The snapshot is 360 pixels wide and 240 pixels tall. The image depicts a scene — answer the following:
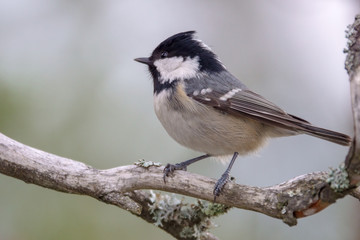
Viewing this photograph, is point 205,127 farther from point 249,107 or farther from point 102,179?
point 102,179

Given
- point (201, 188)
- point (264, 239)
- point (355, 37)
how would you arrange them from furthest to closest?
point (264, 239)
point (201, 188)
point (355, 37)

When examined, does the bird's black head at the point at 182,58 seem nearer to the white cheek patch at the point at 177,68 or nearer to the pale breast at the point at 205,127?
the white cheek patch at the point at 177,68

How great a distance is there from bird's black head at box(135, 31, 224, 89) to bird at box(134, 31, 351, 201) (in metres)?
0.06

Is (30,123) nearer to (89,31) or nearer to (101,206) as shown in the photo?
(101,206)

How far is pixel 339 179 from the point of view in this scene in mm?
2078

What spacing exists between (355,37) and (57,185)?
A: 2.02 metres

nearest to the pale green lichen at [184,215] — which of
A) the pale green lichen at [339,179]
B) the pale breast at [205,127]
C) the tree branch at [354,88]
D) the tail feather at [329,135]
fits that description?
the pale breast at [205,127]

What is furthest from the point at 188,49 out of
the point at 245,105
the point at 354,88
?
the point at 354,88

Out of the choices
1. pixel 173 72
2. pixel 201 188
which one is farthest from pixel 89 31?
pixel 201 188

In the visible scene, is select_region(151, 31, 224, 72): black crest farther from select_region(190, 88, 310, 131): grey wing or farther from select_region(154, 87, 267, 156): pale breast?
select_region(154, 87, 267, 156): pale breast

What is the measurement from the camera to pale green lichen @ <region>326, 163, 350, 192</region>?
206 centimetres

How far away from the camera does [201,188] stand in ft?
9.25

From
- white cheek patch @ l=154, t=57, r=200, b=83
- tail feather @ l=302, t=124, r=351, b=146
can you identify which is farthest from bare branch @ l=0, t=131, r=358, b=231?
white cheek patch @ l=154, t=57, r=200, b=83

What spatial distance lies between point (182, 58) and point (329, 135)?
1449mm
